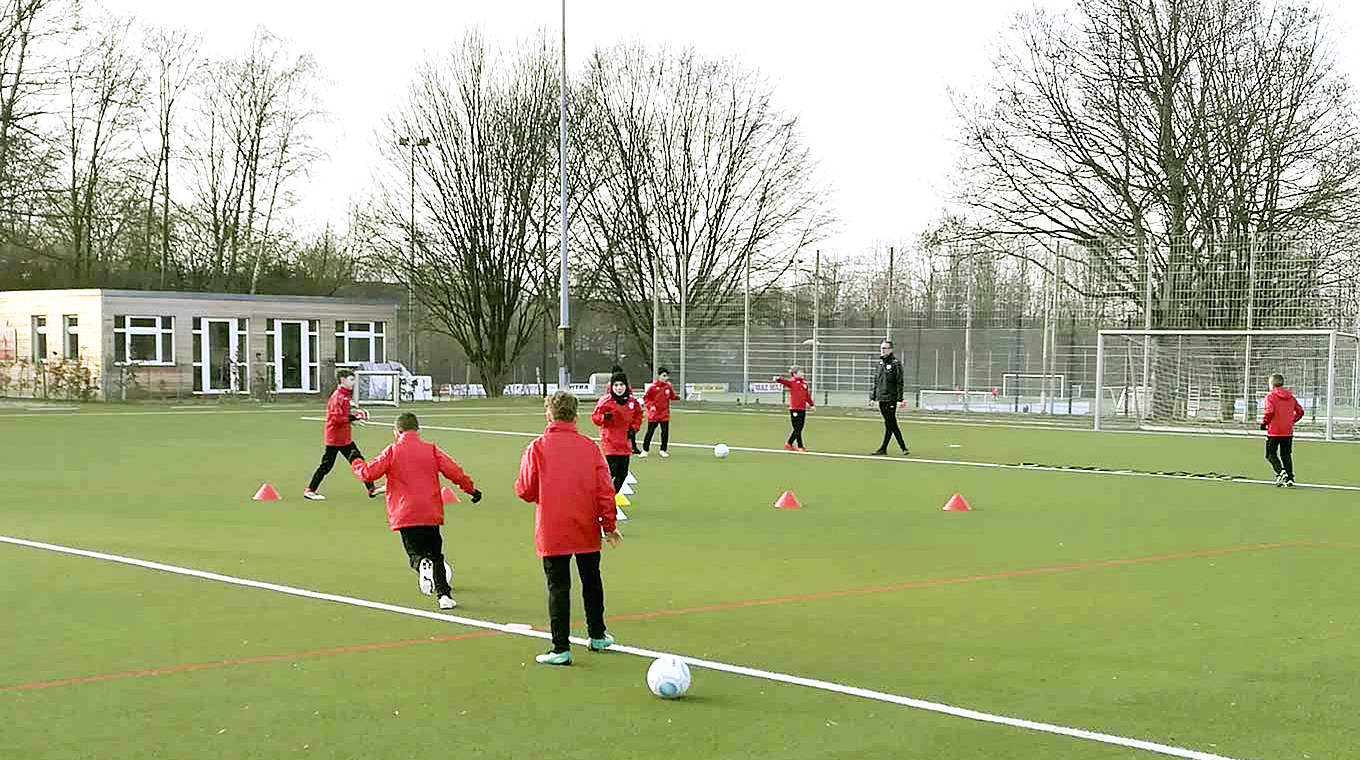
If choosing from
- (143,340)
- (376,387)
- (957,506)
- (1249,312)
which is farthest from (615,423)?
(143,340)

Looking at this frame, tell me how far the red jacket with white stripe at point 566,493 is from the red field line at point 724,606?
3.85 feet

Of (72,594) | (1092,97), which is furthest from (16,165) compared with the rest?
(72,594)

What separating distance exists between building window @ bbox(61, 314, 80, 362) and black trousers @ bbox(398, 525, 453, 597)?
126 ft

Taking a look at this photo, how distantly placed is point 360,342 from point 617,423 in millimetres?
37026

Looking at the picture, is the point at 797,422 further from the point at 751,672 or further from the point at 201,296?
the point at 201,296

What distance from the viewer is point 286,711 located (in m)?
6.56

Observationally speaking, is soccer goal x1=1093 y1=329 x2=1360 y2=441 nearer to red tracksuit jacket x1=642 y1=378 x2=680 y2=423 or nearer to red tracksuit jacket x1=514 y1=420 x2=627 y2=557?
red tracksuit jacket x1=642 y1=378 x2=680 y2=423

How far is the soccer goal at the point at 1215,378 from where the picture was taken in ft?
107

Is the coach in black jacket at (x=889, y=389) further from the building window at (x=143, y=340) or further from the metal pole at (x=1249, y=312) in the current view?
the building window at (x=143, y=340)

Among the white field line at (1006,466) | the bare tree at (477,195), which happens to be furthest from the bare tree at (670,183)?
the white field line at (1006,466)

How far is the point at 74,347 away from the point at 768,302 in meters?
23.7

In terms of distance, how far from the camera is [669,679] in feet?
22.2

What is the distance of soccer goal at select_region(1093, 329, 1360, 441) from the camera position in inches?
1286

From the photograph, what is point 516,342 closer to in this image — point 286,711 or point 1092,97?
point 1092,97
